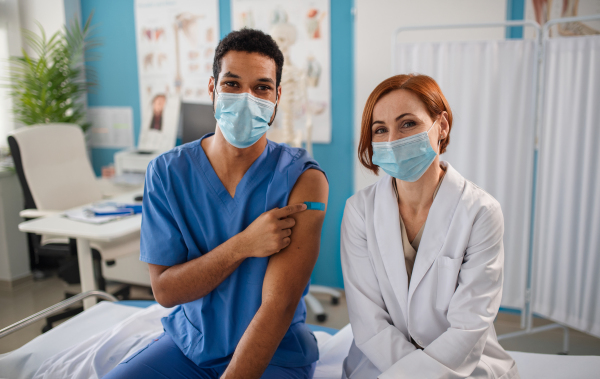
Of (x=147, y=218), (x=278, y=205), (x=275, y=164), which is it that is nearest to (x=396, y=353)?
(x=278, y=205)

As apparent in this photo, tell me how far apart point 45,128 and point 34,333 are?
1351mm

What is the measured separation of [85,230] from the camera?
2322 mm

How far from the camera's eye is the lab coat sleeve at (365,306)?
128 centimetres

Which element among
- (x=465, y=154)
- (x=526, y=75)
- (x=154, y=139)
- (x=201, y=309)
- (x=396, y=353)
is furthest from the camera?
(x=154, y=139)

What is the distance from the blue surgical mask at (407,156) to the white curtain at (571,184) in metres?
1.35

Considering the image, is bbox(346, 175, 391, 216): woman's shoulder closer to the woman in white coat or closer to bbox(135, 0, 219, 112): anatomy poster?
the woman in white coat

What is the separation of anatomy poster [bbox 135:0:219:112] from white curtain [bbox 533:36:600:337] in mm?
2535

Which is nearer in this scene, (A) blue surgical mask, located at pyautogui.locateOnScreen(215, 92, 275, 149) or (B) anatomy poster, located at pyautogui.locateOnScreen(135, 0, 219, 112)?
(A) blue surgical mask, located at pyautogui.locateOnScreen(215, 92, 275, 149)

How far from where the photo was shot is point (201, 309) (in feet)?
4.52

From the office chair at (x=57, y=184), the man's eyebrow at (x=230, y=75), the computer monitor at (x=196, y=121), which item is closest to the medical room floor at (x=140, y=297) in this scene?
the office chair at (x=57, y=184)

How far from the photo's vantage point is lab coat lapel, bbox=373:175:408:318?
1.33m

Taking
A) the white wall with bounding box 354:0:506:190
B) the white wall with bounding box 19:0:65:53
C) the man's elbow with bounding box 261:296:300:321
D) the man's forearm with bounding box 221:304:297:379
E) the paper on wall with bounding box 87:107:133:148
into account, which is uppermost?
the white wall with bounding box 19:0:65:53

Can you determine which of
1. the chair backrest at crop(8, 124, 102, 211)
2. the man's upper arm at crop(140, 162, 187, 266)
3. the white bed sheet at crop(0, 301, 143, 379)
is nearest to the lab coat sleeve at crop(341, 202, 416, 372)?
the man's upper arm at crop(140, 162, 187, 266)

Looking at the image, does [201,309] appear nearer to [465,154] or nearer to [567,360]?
[567,360]
